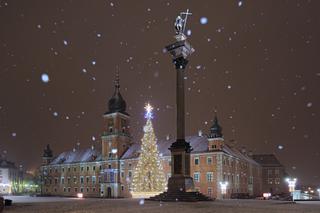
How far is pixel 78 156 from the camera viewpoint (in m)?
95.4

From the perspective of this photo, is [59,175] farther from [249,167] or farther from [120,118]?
[249,167]

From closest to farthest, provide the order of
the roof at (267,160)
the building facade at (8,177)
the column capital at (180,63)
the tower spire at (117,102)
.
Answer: the column capital at (180,63) → the tower spire at (117,102) → the roof at (267,160) → the building facade at (8,177)

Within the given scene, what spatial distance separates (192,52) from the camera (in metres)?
35.3

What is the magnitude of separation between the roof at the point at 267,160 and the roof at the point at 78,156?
143 feet

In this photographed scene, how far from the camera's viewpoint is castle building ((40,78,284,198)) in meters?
69.1

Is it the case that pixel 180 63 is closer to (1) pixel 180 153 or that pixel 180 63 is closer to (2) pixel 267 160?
(1) pixel 180 153

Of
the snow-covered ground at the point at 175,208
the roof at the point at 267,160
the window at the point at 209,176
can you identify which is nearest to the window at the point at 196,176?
the window at the point at 209,176

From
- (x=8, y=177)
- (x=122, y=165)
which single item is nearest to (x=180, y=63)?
(x=122, y=165)

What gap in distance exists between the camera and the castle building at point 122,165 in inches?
2719

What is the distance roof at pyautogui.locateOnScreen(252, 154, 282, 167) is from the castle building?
4574 mm

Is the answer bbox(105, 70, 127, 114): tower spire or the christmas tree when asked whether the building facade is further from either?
the christmas tree

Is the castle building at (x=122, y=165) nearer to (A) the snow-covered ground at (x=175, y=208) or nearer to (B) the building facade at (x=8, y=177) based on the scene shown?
(B) the building facade at (x=8, y=177)

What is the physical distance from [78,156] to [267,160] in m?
49.7

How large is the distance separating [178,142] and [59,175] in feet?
236
